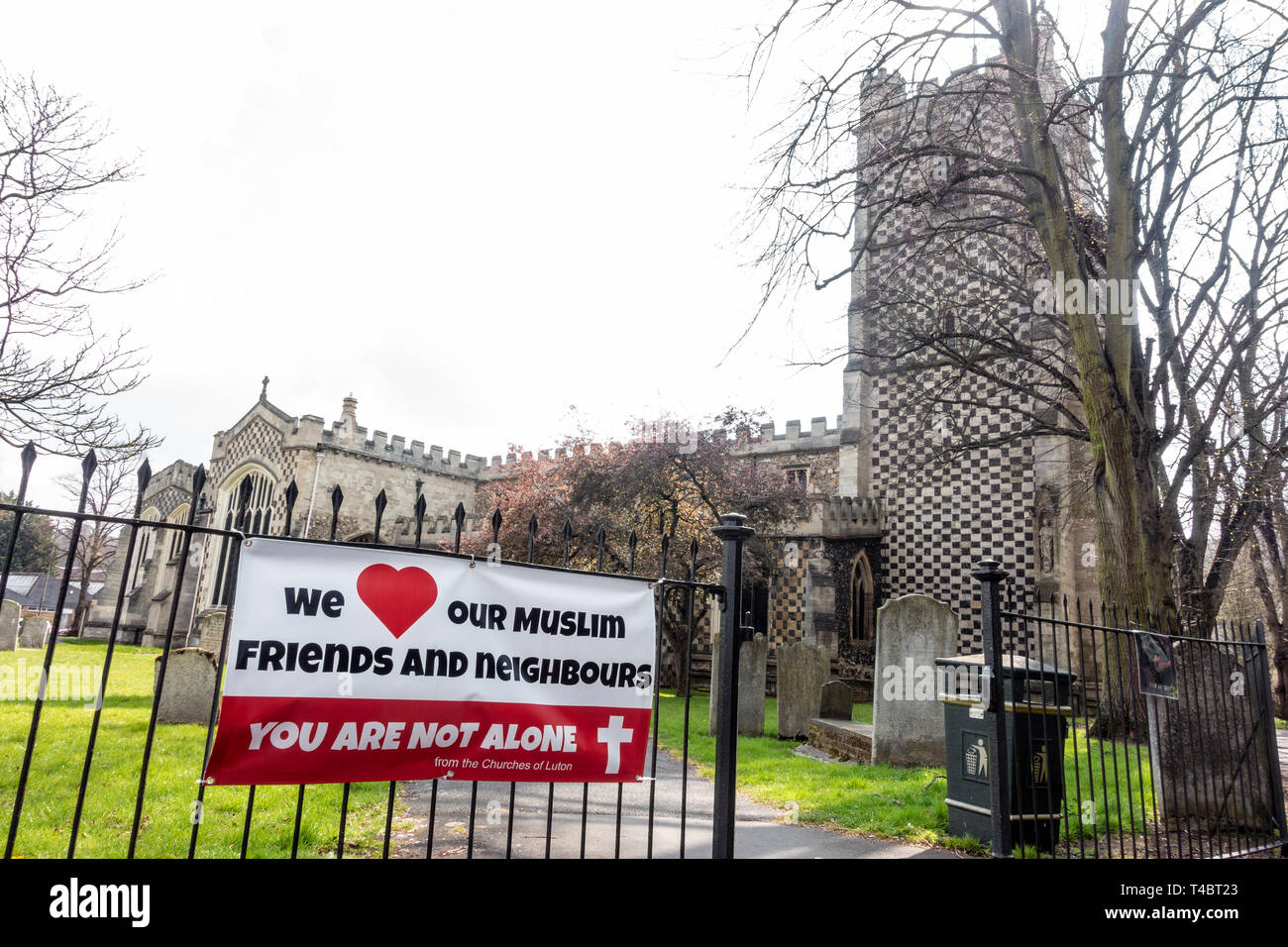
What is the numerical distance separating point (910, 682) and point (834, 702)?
271 centimetres

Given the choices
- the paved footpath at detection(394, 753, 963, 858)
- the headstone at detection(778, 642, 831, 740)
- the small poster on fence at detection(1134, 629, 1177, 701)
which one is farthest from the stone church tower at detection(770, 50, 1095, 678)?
the paved footpath at detection(394, 753, 963, 858)

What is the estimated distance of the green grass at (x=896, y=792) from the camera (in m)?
5.32

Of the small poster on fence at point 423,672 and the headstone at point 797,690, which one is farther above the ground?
the small poster on fence at point 423,672

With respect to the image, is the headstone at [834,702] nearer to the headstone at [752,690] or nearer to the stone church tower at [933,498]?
the headstone at [752,690]

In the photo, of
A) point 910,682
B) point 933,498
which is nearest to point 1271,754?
point 910,682

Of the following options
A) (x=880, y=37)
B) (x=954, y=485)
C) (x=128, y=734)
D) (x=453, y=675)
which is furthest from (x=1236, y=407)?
(x=128, y=734)

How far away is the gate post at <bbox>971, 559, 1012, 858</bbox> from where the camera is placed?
13.0 ft

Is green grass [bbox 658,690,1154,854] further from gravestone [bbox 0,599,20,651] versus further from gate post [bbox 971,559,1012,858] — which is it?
gravestone [bbox 0,599,20,651]

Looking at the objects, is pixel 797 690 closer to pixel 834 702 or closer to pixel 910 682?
pixel 834 702

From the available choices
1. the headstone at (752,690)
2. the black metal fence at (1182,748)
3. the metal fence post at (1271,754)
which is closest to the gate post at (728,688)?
the black metal fence at (1182,748)

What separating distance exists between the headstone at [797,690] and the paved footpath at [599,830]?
4086 mm

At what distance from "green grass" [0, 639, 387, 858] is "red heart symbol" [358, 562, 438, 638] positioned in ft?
6.89

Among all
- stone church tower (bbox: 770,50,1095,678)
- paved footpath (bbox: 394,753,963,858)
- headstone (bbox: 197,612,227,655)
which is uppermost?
stone church tower (bbox: 770,50,1095,678)
